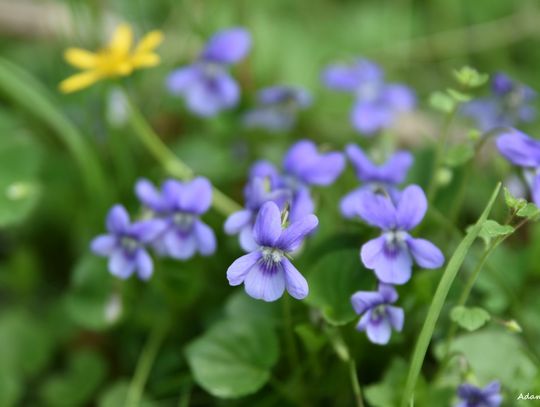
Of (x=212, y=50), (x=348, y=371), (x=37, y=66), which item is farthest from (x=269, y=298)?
(x=37, y=66)

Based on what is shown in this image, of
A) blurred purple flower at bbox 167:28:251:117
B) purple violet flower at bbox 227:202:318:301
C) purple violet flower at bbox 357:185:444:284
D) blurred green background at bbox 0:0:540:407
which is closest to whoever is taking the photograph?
purple violet flower at bbox 227:202:318:301

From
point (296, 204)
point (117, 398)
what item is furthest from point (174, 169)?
point (117, 398)

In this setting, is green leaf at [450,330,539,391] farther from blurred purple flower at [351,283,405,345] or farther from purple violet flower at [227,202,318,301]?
Answer: purple violet flower at [227,202,318,301]

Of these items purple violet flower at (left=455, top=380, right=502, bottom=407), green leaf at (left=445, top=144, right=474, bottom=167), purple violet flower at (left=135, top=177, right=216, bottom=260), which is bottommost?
purple violet flower at (left=455, top=380, right=502, bottom=407)

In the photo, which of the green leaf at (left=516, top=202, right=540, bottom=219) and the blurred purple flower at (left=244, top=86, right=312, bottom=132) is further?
the blurred purple flower at (left=244, top=86, right=312, bottom=132)

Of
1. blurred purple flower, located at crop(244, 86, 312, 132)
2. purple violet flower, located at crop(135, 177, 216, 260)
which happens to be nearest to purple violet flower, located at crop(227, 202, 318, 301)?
purple violet flower, located at crop(135, 177, 216, 260)

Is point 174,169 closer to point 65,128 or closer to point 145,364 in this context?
point 65,128

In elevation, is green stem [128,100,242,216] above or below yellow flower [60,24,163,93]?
below
